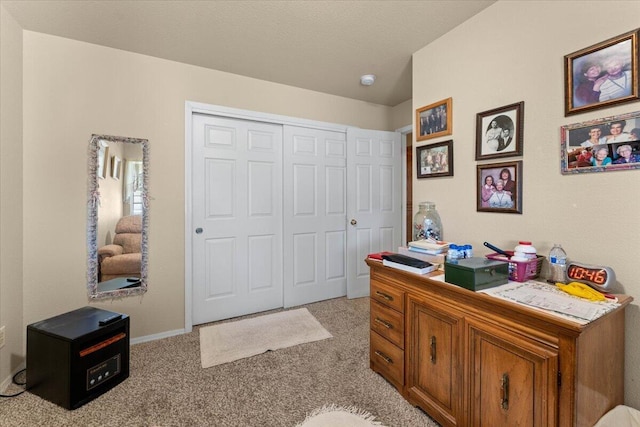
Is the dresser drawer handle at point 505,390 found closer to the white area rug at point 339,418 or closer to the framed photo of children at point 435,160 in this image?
the white area rug at point 339,418

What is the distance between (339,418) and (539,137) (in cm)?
184

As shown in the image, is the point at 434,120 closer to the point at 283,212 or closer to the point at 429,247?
the point at 429,247

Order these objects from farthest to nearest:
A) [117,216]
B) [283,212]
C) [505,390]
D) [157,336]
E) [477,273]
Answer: [283,212], [157,336], [117,216], [477,273], [505,390]

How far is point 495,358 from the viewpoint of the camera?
3.82 feet

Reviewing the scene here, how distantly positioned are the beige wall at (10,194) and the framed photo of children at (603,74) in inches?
127

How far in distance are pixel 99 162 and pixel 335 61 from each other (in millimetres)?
2101

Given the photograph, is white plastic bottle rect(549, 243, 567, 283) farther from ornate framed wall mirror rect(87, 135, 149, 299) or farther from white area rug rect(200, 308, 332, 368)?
ornate framed wall mirror rect(87, 135, 149, 299)

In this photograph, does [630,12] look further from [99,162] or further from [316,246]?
[99,162]

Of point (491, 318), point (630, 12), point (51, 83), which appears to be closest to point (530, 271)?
point (491, 318)

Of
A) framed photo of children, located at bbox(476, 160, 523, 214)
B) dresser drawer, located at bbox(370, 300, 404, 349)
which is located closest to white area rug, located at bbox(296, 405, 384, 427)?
dresser drawer, located at bbox(370, 300, 404, 349)

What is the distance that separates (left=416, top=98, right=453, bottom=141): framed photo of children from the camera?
202 centimetres

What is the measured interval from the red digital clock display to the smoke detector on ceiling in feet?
7.30

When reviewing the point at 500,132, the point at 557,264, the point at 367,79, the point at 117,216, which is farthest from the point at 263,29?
the point at 557,264

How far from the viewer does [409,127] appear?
3.33m
